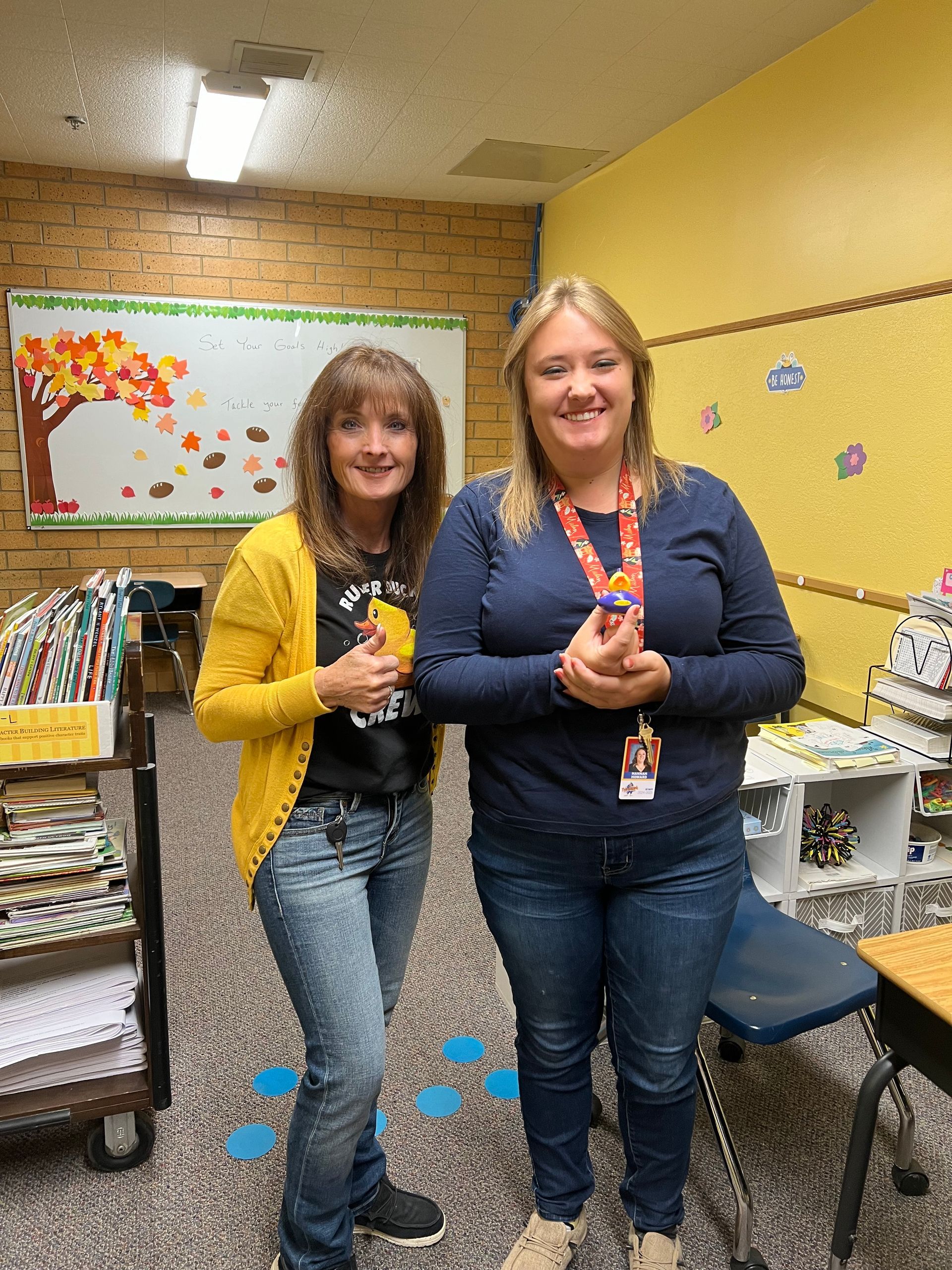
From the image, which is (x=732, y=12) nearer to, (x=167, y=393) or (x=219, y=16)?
(x=219, y=16)

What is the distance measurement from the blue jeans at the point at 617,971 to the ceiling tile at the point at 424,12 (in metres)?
2.63

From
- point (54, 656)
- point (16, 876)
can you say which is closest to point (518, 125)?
point (54, 656)

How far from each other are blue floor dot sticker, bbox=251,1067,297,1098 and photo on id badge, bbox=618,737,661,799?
126cm

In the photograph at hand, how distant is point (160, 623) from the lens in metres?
4.73

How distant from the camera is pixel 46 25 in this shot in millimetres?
3029

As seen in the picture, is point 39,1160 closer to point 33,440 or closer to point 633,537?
point 633,537

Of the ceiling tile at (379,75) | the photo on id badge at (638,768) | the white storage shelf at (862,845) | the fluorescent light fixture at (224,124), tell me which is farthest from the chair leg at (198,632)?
the photo on id badge at (638,768)

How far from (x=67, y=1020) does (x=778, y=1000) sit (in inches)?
51.3

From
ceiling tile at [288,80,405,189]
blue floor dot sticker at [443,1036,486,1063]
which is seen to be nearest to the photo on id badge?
blue floor dot sticker at [443,1036,486,1063]

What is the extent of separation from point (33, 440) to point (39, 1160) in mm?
3990

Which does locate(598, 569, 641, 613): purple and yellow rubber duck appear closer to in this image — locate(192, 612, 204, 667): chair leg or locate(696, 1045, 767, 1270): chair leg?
locate(696, 1045, 767, 1270): chair leg

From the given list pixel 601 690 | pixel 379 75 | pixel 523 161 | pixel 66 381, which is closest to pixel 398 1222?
pixel 601 690

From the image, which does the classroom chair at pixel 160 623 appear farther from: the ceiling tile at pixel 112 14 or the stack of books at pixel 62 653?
the stack of books at pixel 62 653

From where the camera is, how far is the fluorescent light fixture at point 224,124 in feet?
11.2
